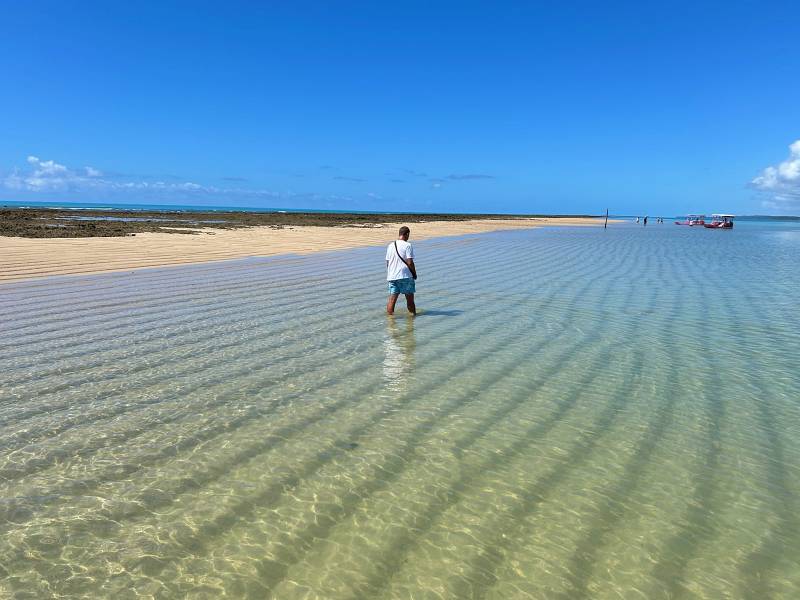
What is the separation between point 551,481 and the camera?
486cm

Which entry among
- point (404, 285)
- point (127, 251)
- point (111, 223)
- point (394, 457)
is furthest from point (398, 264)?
point (111, 223)

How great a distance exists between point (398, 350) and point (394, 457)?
158 inches

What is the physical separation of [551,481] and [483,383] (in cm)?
272

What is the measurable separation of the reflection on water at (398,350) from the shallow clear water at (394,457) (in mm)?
63

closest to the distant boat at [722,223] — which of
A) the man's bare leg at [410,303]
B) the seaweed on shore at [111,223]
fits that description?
the seaweed on shore at [111,223]

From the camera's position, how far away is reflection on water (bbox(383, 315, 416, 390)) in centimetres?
772

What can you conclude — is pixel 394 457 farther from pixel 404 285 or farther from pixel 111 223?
pixel 111 223

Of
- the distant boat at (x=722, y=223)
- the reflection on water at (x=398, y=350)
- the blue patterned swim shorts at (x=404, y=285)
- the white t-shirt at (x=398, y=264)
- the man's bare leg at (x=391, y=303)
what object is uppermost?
the white t-shirt at (x=398, y=264)

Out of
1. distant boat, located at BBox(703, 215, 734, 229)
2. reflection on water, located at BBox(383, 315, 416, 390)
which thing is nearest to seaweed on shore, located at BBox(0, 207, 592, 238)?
reflection on water, located at BBox(383, 315, 416, 390)

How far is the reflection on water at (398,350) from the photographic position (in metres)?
7.72

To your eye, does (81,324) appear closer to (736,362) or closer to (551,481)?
(551,481)

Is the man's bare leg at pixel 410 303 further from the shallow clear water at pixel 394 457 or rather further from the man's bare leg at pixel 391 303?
the shallow clear water at pixel 394 457

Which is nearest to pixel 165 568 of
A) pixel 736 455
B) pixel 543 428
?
pixel 543 428

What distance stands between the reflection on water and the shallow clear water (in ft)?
0.21
